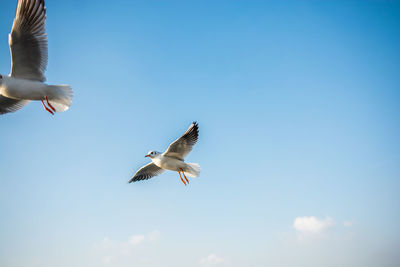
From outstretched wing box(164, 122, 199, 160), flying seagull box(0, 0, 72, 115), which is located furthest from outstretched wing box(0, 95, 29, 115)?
outstretched wing box(164, 122, 199, 160)

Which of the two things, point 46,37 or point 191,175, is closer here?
point 46,37

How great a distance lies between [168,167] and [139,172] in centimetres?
172

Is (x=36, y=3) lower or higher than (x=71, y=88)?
higher

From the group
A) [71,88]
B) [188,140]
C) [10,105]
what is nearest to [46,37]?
[71,88]

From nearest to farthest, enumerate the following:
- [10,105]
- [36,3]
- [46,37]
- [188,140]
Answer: [36,3] < [46,37] < [10,105] < [188,140]

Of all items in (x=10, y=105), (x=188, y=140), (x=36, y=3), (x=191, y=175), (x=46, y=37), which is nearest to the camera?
(x=36, y=3)

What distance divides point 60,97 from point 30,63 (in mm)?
765

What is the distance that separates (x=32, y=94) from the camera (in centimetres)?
645

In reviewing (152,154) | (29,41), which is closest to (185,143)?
(152,154)

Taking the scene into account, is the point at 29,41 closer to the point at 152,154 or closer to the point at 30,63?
the point at 30,63

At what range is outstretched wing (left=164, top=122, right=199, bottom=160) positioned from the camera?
7926 mm

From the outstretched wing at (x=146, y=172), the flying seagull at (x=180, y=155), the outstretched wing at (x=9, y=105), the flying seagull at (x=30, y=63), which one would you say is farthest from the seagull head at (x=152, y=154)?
the outstretched wing at (x=9, y=105)

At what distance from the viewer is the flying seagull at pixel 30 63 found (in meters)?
5.97

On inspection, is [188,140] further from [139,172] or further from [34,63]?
[34,63]
